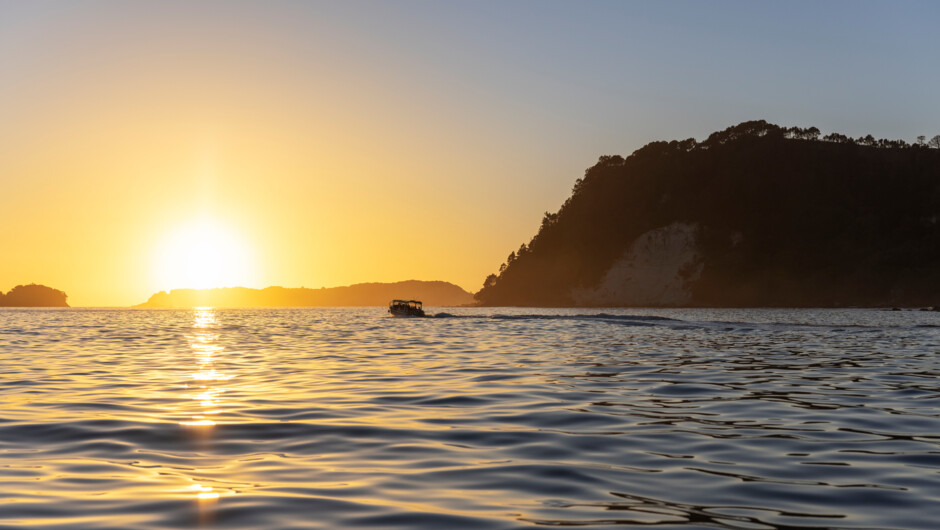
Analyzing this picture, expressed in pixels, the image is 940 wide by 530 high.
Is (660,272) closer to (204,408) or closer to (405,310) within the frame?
(405,310)

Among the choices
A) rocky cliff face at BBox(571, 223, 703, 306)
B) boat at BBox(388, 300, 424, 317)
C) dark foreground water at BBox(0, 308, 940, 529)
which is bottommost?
dark foreground water at BBox(0, 308, 940, 529)

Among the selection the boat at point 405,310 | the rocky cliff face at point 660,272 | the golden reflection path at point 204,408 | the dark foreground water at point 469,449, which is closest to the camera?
the dark foreground water at point 469,449

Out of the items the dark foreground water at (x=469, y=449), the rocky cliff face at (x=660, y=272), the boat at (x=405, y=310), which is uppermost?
the rocky cliff face at (x=660, y=272)

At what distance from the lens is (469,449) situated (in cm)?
1150

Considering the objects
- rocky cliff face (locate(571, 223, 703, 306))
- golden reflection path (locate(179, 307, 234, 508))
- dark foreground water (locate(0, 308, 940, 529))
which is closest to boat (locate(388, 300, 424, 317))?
golden reflection path (locate(179, 307, 234, 508))

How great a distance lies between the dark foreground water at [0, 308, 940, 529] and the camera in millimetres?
7883

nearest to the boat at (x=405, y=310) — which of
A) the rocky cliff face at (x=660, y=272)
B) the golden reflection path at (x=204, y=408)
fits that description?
the golden reflection path at (x=204, y=408)

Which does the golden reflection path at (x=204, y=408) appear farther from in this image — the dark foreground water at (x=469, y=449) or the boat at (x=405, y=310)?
the boat at (x=405, y=310)

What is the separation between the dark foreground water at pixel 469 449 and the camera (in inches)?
310

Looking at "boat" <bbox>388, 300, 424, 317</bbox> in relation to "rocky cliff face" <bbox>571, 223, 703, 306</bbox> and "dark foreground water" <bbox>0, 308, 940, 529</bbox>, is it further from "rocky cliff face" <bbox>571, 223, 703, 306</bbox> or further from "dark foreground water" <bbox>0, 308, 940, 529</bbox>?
"rocky cliff face" <bbox>571, 223, 703, 306</bbox>

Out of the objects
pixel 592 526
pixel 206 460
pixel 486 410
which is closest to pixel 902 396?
pixel 486 410

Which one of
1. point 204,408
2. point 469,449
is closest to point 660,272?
point 204,408

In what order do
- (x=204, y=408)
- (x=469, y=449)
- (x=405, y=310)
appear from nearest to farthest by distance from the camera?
(x=469, y=449) < (x=204, y=408) < (x=405, y=310)

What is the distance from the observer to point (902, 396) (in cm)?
1803
